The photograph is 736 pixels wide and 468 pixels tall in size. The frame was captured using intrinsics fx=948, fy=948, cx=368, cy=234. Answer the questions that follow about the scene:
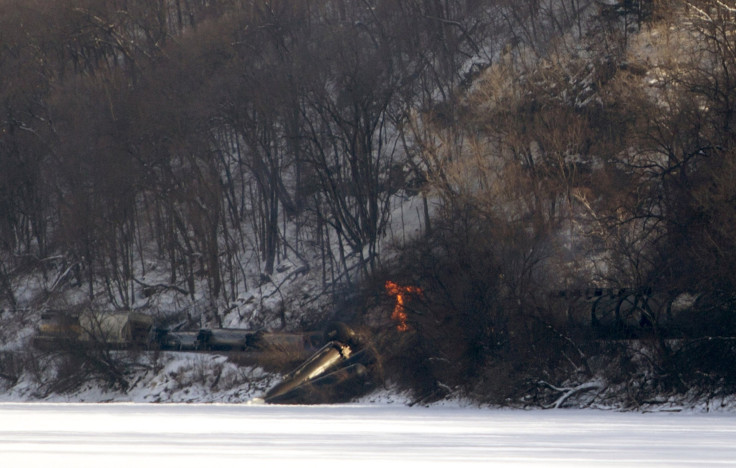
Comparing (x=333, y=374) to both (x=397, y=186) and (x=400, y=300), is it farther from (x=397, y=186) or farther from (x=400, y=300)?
(x=397, y=186)

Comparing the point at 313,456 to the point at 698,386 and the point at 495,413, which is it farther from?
the point at 698,386

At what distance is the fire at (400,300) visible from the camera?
29.7 m

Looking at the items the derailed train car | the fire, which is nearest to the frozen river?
the fire

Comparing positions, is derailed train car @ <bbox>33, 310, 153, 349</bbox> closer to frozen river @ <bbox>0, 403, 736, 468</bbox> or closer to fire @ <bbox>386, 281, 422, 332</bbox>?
fire @ <bbox>386, 281, 422, 332</bbox>

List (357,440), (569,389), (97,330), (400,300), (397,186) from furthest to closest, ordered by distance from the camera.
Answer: (397,186) → (97,330) → (400,300) → (569,389) → (357,440)

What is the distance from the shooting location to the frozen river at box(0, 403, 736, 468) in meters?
11.0

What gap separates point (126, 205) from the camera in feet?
169

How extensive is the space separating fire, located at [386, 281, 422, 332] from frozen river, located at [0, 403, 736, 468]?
830 cm

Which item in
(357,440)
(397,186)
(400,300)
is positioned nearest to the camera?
(357,440)

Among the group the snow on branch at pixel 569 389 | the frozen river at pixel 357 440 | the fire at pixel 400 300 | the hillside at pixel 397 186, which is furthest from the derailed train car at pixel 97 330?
the snow on branch at pixel 569 389

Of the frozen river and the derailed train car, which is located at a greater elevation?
the frozen river

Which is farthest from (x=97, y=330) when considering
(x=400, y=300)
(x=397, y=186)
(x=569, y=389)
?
(x=569, y=389)

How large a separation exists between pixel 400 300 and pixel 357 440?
1656cm

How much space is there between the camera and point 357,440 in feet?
45.8
